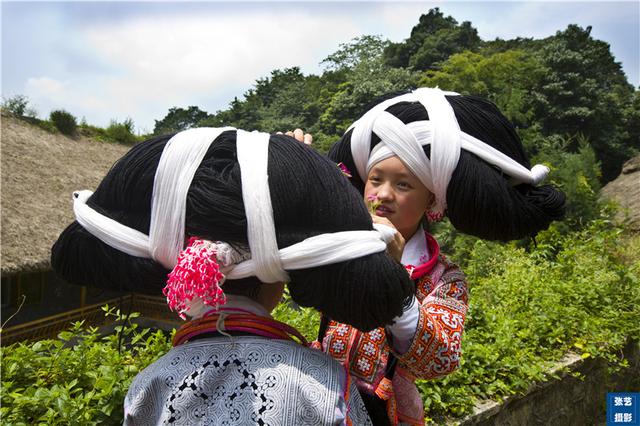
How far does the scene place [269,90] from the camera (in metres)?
37.6

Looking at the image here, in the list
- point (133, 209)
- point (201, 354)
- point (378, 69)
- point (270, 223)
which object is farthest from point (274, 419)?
point (378, 69)

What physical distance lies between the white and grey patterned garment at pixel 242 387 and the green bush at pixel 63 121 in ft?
45.5

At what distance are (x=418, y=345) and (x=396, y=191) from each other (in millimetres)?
453

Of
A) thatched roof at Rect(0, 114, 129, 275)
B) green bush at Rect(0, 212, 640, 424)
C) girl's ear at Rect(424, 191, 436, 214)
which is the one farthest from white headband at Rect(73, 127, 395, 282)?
thatched roof at Rect(0, 114, 129, 275)

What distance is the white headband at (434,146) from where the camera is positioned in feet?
4.93

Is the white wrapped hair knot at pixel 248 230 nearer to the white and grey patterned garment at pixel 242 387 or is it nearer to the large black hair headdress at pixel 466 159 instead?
the white and grey patterned garment at pixel 242 387

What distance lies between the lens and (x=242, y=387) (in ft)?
3.58

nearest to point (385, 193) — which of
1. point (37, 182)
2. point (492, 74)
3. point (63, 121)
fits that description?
point (37, 182)

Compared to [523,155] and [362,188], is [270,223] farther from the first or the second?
[523,155]

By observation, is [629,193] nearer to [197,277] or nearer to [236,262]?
[236,262]

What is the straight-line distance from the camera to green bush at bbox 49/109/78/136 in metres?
13.3

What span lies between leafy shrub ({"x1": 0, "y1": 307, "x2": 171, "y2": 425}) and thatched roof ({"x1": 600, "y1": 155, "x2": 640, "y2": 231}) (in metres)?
11.3

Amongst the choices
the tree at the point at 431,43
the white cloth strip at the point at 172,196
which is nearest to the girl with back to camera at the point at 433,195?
the white cloth strip at the point at 172,196

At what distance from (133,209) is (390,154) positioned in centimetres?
74
